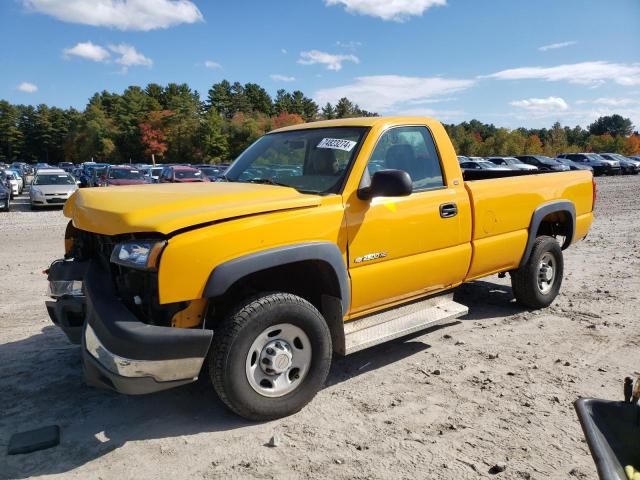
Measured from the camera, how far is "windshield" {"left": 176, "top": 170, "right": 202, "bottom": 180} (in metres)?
22.8

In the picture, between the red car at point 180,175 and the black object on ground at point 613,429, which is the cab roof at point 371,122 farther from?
the red car at point 180,175

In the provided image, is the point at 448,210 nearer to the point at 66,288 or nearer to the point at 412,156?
the point at 412,156

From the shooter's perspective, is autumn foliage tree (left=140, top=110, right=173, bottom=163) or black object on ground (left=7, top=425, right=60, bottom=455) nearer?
black object on ground (left=7, top=425, right=60, bottom=455)

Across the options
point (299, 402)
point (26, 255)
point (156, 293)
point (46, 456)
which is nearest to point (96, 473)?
point (46, 456)

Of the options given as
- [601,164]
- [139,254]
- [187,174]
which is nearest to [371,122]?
[139,254]

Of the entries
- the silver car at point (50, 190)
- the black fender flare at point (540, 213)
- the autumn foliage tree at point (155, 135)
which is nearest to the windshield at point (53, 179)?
the silver car at point (50, 190)

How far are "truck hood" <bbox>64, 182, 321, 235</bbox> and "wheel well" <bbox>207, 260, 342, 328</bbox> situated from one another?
0.47m

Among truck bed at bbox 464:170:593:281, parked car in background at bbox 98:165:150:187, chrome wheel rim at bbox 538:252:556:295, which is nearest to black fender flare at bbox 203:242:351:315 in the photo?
truck bed at bbox 464:170:593:281

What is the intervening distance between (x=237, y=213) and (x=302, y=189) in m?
0.84

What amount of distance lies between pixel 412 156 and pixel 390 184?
93cm

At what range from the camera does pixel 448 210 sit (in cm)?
430

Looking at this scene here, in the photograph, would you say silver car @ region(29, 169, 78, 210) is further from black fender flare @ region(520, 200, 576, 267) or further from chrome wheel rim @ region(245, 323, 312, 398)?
chrome wheel rim @ region(245, 323, 312, 398)

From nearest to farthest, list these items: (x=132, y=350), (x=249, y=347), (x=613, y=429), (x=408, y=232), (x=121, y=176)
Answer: (x=613, y=429) < (x=132, y=350) < (x=249, y=347) < (x=408, y=232) < (x=121, y=176)

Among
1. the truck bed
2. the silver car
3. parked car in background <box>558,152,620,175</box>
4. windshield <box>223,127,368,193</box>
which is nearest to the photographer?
windshield <box>223,127,368,193</box>
